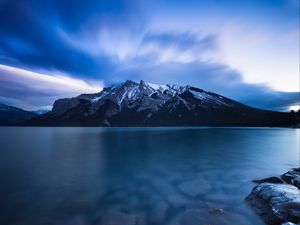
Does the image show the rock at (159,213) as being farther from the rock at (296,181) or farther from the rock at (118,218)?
the rock at (296,181)

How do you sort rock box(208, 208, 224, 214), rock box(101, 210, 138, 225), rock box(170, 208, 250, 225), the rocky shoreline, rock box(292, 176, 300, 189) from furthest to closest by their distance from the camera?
1. rock box(292, 176, 300, 189)
2. rock box(208, 208, 224, 214)
3. rock box(101, 210, 138, 225)
4. rock box(170, 208, 250, 225)
5. the rocky shoreline

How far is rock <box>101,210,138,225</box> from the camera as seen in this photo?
502 inches

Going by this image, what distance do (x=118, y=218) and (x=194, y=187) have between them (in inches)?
380

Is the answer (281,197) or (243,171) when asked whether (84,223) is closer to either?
(281,197)

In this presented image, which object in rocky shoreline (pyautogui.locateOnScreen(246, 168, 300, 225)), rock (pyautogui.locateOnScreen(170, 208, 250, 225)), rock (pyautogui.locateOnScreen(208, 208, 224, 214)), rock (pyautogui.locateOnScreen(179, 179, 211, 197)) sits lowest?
rock (pyautogui.locateOnScreen(179, 179, 211, 197))

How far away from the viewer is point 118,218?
1336cm

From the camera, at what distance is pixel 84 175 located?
2653 centimetres

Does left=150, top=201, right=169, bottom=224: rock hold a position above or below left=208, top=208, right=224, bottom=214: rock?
below

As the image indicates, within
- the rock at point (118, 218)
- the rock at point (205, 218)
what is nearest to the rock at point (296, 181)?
the rock at point (205, 218)

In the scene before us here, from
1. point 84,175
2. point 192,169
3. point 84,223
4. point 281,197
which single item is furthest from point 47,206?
point 192,169

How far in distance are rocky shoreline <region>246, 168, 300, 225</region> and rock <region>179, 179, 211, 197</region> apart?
407 cm

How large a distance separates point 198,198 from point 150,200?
396 centimetres

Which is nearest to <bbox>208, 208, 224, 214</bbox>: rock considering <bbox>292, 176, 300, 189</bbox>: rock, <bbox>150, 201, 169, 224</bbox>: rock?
<bbox>150, 201, 169, 224</bbox>: rock

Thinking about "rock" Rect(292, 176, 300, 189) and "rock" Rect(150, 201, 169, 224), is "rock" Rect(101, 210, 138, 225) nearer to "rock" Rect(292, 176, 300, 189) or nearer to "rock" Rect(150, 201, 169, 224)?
"rock" Rect(150, 201, 169, 224)
